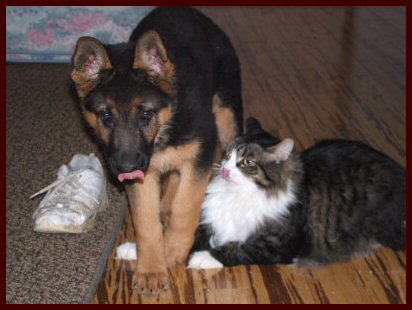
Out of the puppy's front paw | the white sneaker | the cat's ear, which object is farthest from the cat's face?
the white sneaker

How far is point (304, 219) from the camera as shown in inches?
101

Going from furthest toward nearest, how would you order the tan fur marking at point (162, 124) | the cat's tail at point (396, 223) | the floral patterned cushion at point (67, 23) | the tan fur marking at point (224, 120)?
1. the floral patterned cushion at point (67, 23)
2. the tan fur marking at point (224, 120)
3. the cat's tail at point (396, 223)
4. the tan fur marking at point (162, 124)

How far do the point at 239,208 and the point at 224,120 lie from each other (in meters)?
0.74

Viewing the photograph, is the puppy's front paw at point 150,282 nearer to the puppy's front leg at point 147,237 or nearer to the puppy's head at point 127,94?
the puppy's front leg at point 147,237

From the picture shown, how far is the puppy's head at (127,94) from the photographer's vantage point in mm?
2191

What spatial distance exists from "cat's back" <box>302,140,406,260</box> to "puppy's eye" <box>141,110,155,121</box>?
0.78 m

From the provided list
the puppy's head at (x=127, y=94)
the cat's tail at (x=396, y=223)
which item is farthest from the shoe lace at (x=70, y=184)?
the cat's tail at (x=396, y=223)

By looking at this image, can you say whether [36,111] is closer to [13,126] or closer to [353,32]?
[13,126]

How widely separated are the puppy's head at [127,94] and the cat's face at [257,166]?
1.13 feet

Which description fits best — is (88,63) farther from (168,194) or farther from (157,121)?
(168,194)

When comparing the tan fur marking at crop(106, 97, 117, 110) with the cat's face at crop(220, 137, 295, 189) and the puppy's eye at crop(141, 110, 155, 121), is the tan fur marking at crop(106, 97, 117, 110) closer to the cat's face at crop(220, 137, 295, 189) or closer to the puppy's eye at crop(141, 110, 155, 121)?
the puppy's eye at crop(141, 110, 155, 121)

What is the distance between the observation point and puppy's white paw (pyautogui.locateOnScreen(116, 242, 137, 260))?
2670 mm

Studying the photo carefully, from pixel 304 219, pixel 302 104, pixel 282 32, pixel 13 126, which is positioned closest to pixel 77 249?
pixel 304 219

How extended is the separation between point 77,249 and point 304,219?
106 centimetres
